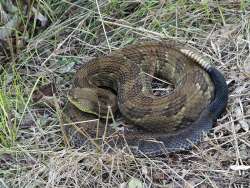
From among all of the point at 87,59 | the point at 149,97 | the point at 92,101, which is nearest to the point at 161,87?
the point at 149,97

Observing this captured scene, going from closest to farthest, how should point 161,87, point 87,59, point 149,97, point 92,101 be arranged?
1. point 149,97
2. point 92,101
3. point 161,87
4. point 87,59

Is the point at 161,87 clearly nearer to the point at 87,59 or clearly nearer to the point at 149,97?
the point at 149,97

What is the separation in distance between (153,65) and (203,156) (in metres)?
1.37

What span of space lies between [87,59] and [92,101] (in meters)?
0.74

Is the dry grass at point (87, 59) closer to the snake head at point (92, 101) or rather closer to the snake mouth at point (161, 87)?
the snake head at point (92, 101)

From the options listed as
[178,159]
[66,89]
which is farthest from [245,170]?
[66,89]

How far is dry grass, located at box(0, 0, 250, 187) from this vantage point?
445 centimetres

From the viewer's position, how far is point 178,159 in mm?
4578

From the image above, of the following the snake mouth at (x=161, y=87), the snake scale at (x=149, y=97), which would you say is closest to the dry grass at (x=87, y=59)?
the snake scale at (x=149, y=97)

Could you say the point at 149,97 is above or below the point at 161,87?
above

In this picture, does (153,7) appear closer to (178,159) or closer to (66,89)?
(66,89)

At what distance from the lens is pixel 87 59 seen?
5.90m

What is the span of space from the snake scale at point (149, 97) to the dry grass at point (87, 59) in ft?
0.43

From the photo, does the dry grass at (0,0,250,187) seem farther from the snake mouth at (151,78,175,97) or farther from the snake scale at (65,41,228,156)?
the snake mouth at (151,78,175,97)
